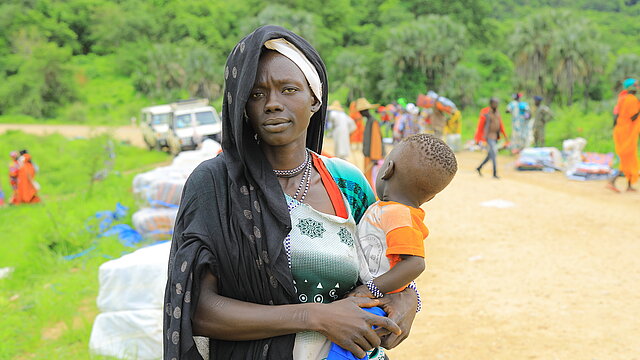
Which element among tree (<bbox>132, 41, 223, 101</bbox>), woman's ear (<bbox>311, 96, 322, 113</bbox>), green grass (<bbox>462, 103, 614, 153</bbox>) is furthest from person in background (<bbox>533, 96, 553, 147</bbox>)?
tree (<bbox>132, 41, 223, 101</bbox>)

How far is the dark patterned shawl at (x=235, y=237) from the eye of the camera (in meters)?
1.42

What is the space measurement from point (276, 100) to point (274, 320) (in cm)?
55

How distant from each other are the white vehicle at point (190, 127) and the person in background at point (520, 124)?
26.6 feet

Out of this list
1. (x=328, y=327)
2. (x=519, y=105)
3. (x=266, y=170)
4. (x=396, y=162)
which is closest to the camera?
(x=328, y=327)

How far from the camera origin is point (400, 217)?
1690 mm

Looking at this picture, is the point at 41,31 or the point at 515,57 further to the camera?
the point at 41,31

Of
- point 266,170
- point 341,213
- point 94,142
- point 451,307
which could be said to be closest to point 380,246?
point 341,213

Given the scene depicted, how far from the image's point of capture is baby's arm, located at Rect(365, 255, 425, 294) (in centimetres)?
163

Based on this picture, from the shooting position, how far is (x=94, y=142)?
37.5ft

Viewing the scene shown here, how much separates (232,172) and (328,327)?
1.49 ft

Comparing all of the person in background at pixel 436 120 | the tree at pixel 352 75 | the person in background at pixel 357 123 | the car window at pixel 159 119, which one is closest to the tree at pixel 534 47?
the tree at pixel 352 75

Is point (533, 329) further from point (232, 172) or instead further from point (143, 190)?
point (143, 190)

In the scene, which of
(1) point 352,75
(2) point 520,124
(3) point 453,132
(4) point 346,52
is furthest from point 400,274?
(4) point 346,52

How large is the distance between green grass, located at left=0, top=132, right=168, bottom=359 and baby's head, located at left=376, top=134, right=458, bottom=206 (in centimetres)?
304
